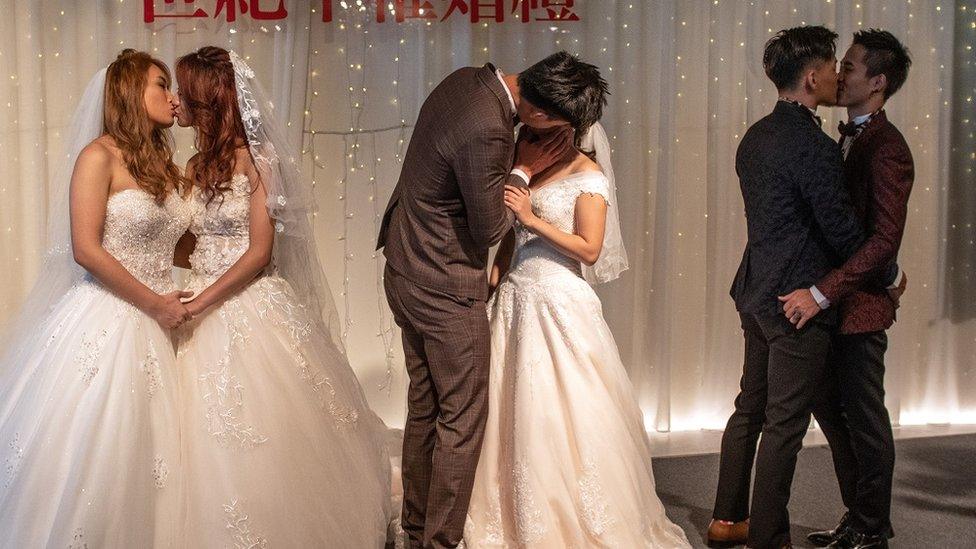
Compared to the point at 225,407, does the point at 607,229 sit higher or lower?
→ higher

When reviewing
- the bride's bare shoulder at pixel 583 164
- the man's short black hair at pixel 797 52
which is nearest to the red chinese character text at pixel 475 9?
the bride's bare shoulder at pixel 583 164

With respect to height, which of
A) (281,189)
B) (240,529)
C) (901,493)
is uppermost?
(281,189)

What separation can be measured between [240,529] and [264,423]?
308 millimetres

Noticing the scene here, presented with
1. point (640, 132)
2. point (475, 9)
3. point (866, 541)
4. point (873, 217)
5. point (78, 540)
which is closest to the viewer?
point (78, 540)

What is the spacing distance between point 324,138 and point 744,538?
8.44ft

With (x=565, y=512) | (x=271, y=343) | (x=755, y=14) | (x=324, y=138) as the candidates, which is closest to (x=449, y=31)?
(x=324, y=138)

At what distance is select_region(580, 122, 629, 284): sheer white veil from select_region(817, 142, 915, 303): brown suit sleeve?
709 mm

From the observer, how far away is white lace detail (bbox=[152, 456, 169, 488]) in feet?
9.14

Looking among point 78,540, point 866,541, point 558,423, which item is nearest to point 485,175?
point 558,423

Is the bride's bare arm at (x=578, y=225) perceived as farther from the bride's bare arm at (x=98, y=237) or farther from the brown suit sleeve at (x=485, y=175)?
the bride's bare arm at (x=98, y=237)

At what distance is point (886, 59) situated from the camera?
319 cm

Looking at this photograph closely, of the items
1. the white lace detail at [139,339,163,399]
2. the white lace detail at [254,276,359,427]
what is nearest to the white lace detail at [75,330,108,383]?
the white lace detail at [139,339,163,399]

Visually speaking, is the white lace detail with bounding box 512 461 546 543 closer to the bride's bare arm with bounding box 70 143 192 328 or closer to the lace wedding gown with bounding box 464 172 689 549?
the lace wedding gown with bounding box 464 172 689 549

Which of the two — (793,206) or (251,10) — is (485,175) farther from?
(251,10)
